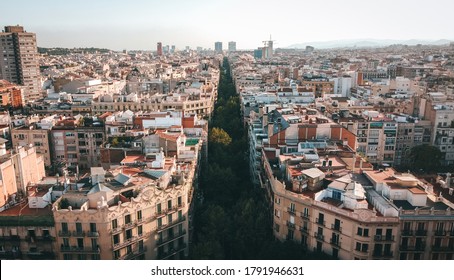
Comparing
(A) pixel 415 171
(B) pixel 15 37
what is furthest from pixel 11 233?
(B) pixel 15 37

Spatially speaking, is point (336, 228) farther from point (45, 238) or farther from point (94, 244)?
point (45, 238)

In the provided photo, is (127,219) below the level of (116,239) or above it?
above

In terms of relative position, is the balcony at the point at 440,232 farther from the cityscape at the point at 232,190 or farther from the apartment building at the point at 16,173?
the apartment building at the point at 16,173

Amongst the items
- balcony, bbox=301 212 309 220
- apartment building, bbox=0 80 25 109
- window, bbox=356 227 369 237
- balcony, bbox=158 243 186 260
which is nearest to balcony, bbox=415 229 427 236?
window, bbox=356 227 369 237

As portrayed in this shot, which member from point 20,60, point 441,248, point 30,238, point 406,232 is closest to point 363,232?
point 406,232

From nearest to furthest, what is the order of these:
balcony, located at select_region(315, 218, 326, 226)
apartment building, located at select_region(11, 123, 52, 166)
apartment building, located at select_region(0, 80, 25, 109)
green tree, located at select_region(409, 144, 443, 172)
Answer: balcony, located at select_region(315, 218, 326, 226)
green tree, located at select_region(409, 144, 443, 172)
apartment building, located at select_region(11, 123, 52, 166)
apartment building, located at select_region(0, 80, 25, 109)

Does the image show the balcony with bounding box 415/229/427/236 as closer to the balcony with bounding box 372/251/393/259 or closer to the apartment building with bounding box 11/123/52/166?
the balcony with bounding box 372/251/393/259
